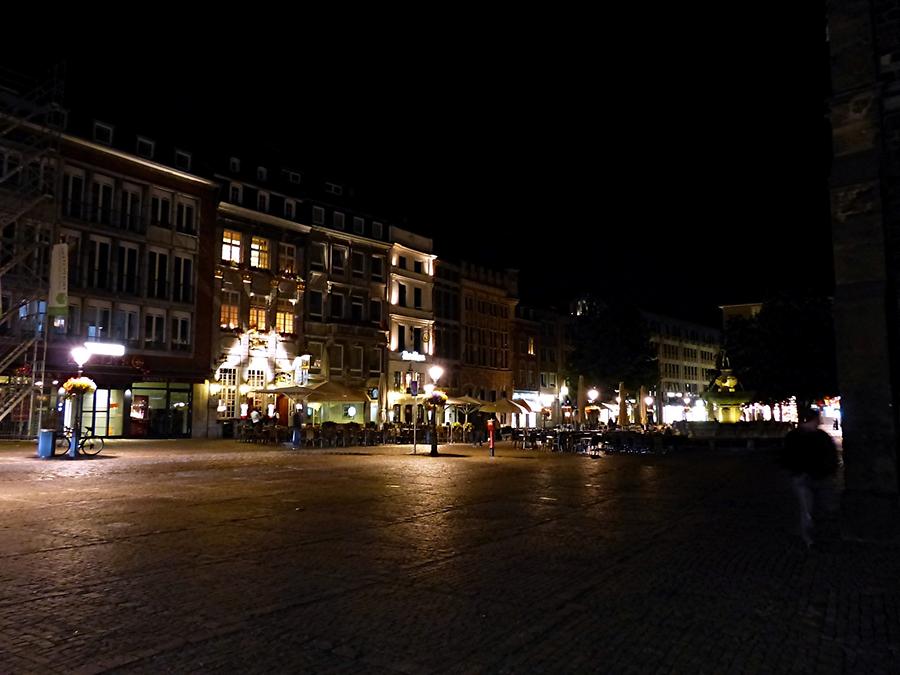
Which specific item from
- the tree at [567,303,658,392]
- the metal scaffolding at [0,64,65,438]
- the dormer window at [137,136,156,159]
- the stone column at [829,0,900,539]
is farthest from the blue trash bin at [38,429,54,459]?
the tree at [567,303,658,392]

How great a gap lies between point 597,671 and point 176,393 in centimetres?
3895

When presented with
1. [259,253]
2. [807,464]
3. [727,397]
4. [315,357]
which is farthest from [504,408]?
[807,464]

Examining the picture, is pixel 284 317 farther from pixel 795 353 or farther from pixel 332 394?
pixel 795 353

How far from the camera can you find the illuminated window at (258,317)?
44281mm

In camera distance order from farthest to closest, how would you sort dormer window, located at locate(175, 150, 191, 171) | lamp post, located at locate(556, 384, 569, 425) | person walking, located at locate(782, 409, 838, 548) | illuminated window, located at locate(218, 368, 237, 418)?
1. lamp post, located at locate(556, 384, 569, 425)
2. illuminated window, located at locate(218, 368, 237, 418)
3. dormer window, located at locate(175, 150, 191, 171)
4. person walking, located at locate(782, 409, 838, 548)

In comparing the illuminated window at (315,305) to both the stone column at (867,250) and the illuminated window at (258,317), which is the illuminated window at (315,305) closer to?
the illuminated window at (258,317)

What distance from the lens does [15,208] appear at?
1254 inches

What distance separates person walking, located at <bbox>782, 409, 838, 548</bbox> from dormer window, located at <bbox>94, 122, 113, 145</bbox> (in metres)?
37.3

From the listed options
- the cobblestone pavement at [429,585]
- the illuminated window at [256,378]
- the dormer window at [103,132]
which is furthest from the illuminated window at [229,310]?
the cobblestone pavement at [429,585]

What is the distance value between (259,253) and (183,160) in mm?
7042

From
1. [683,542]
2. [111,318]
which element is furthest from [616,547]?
[111,318]

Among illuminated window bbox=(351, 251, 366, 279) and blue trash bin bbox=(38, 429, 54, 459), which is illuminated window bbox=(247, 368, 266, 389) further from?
blue trash bin bbox=(38, 429, 54, 459)

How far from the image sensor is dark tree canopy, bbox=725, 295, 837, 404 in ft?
149

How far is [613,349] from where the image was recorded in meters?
61.3
